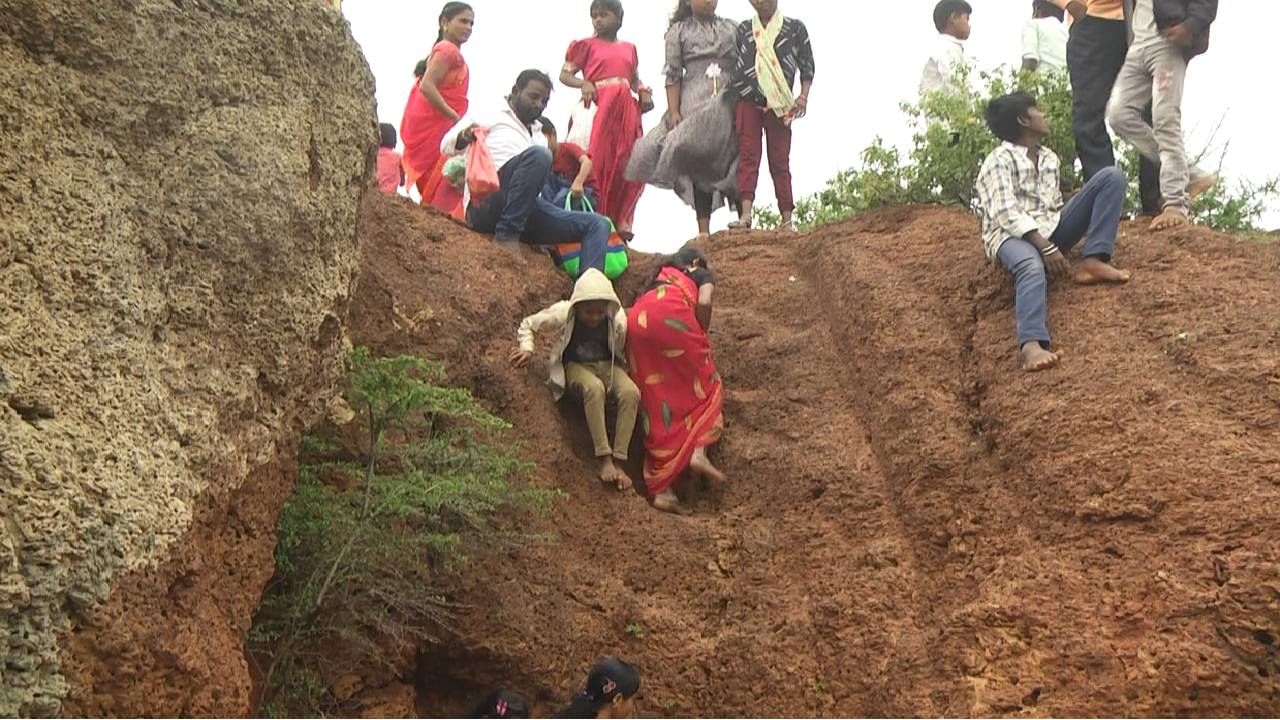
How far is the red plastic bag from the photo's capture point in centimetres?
954

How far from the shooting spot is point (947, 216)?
10328 mm

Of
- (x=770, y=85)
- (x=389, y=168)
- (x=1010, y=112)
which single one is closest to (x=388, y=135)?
(x=389, y=168)

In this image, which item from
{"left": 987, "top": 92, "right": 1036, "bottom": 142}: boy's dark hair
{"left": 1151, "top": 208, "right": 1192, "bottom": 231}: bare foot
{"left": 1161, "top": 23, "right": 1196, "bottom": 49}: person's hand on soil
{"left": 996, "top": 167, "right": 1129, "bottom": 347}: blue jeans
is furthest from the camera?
{"left": 1151, "top": 208, "right": 1192, "bottom": 231}: bare foot

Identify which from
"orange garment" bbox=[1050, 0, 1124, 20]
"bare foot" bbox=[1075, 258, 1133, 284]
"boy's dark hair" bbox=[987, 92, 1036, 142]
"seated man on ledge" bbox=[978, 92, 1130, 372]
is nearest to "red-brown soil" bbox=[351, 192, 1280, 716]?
"bare foot" bbox=[1075, 258, 1133, 284]

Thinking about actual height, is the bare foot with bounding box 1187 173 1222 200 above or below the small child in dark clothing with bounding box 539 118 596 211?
above

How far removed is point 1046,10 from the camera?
11336mm

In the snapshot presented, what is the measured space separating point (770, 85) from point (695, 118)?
650mm

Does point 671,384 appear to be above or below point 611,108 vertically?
below

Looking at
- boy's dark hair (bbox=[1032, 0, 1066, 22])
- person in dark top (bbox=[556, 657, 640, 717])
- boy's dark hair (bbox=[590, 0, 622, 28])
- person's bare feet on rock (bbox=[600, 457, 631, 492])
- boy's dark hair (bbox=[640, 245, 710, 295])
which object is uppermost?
boy's dark hair (bbox=[1032, 0, 1066, 22])

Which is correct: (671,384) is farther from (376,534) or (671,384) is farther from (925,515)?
(376,534)

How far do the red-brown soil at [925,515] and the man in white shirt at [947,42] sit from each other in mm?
2498

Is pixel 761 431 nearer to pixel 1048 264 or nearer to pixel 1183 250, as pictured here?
pixel 1048 264

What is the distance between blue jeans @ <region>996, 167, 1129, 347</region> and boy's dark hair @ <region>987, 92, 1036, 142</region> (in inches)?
23.0

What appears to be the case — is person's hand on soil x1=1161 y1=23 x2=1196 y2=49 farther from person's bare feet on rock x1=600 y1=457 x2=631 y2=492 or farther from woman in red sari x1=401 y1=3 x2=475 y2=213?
Answer: woman in red sari x1=401 y1=3 x2=475 y2=213
